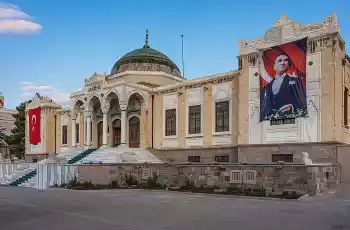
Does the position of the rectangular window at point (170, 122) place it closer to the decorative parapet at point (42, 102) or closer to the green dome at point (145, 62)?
the green dome at point (145, 62)

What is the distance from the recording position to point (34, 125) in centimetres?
4075

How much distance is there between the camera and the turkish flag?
131 ft

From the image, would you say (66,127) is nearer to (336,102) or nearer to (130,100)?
(130,100)

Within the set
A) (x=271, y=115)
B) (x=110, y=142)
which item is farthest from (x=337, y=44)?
(x=110, y=142)

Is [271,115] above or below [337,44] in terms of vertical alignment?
below

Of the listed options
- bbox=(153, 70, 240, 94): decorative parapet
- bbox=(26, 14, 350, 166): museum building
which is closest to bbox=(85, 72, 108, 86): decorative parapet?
bbox=(26, 14, 350, 166): museum building

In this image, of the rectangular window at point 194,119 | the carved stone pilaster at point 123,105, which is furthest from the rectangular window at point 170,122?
the carved stone pilaster at point 123,105

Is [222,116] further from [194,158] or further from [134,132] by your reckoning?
[134,132]

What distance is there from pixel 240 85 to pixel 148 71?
11.2m

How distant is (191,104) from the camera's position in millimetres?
27172

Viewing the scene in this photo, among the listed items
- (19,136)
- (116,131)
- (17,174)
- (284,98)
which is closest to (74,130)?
(116,131)

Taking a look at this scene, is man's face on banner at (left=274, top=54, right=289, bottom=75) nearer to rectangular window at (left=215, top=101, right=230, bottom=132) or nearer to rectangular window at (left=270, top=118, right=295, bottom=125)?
rectangular window at (left=270, top=118, right=295, bottom=125)

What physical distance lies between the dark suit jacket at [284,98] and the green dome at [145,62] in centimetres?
1340

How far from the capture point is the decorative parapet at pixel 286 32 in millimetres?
20062
